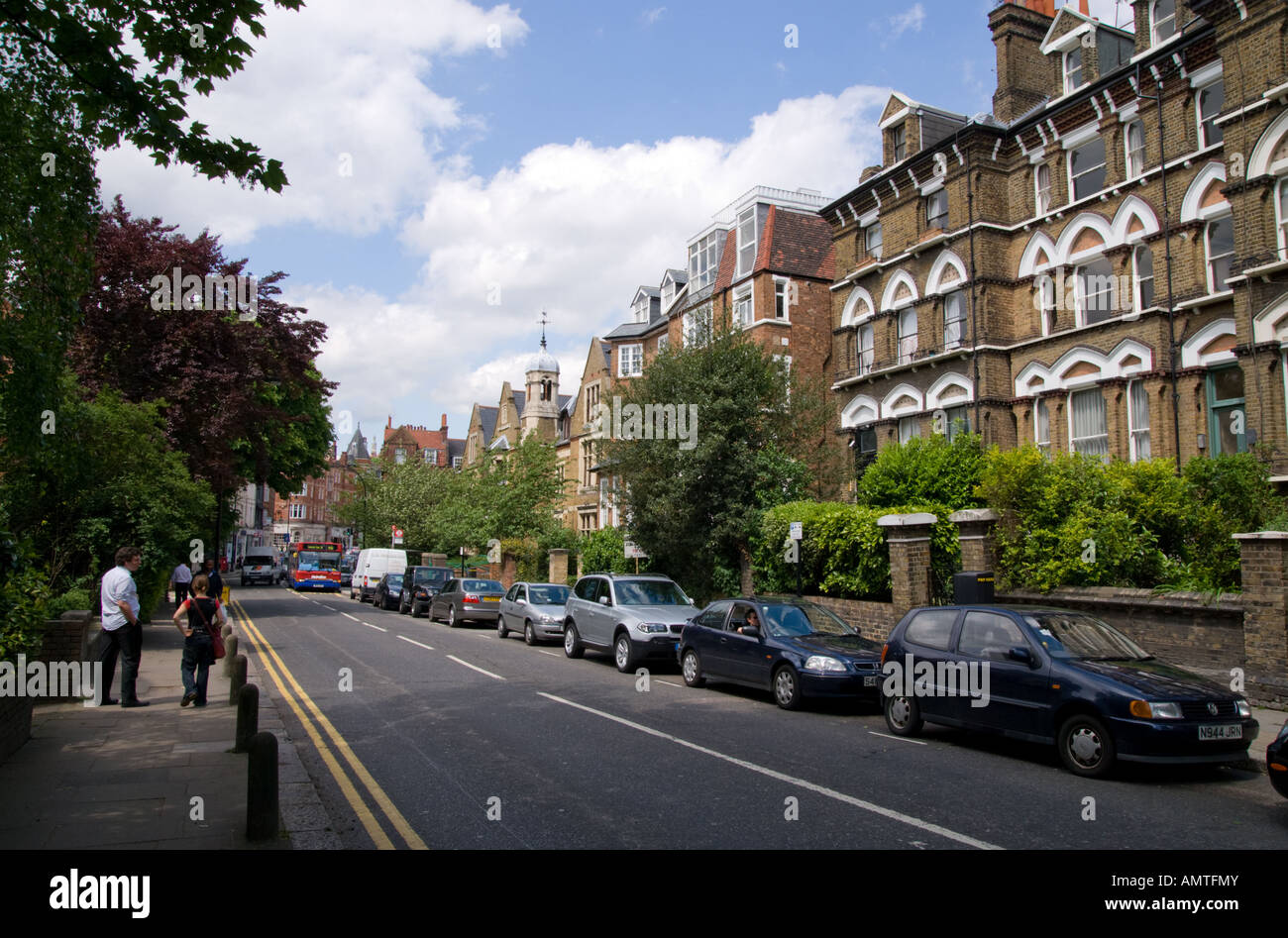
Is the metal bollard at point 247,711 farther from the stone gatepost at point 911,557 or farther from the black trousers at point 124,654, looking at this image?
the stone gatepost at point 911,557

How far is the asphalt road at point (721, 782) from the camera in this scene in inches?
241

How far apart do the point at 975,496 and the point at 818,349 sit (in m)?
18.6

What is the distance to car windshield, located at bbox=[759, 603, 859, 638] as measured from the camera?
41.9 ft

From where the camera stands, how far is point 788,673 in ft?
39.1

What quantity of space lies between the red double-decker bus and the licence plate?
48.1 metres

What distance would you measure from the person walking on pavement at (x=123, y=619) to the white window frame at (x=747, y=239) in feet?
89.5

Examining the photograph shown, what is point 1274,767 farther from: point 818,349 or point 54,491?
point 818,349

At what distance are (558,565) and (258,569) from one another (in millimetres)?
31037

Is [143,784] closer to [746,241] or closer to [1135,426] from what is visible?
[1135,426]

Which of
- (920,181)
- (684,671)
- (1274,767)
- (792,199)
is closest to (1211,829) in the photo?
(1274,767)

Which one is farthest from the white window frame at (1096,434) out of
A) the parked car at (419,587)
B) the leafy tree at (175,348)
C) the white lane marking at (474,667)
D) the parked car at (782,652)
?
the leafy tree at (175,348)

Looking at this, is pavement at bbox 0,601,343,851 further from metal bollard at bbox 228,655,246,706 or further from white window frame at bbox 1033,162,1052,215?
white window frame at bbox 1033,162,1052,215

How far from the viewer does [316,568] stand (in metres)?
50.4

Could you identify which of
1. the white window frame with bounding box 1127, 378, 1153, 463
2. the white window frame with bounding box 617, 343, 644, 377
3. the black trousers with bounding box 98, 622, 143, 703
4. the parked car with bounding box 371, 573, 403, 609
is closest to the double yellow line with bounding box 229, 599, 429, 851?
the black trousers with bounding box 98, 622, 143, 703
